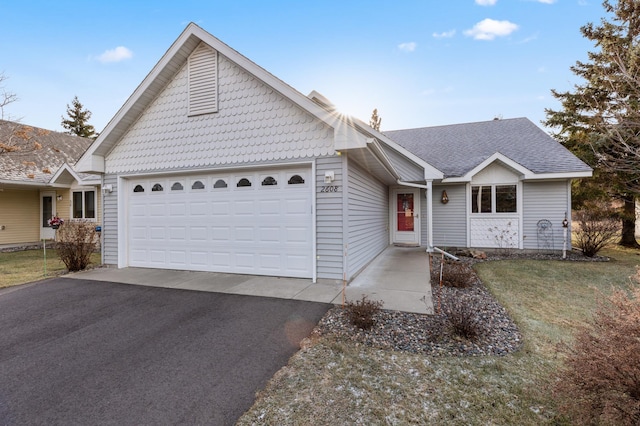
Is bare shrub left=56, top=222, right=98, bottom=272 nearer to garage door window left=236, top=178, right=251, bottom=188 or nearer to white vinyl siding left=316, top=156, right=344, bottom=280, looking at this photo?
garage door window left=236, top=178, right=251, bottom=188

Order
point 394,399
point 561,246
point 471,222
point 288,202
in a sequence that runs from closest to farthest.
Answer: point 394,399
point 288,202
point 561,246
point 471,222

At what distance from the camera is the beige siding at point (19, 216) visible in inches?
536

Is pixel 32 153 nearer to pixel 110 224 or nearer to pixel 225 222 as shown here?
pixel 110 224

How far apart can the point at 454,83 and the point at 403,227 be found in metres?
6.24

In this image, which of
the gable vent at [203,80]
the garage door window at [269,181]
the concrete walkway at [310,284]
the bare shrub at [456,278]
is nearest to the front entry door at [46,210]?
the concrete walkway at [310,284]

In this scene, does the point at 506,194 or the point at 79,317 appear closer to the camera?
the point at 79,317

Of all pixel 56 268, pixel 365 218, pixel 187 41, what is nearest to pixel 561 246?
pixel 365 218

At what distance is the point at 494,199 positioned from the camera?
38.3 feet

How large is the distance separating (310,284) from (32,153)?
17.5 meters

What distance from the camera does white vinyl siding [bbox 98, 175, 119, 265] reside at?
842cm

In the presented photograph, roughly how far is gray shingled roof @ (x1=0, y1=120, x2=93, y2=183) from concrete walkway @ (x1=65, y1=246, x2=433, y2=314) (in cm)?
905

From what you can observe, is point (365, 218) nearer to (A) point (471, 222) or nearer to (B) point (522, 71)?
(A) point (471, 222)

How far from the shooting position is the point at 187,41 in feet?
23.3

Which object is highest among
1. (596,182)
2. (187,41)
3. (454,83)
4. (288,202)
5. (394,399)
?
(454,83)
